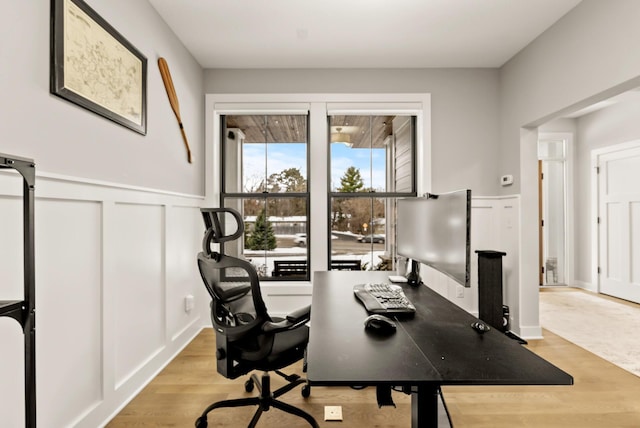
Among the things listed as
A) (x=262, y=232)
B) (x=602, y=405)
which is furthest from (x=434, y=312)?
(x=262, y=232)

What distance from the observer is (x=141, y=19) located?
92.5 inches

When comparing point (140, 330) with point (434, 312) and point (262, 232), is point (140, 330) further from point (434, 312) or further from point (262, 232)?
point (434, 312)

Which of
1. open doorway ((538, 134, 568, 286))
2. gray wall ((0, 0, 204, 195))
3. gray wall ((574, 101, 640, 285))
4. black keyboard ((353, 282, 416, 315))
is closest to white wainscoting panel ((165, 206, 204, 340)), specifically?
gray wall ((0, 0, 204, 195))

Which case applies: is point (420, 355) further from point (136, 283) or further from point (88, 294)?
point (136, 283)

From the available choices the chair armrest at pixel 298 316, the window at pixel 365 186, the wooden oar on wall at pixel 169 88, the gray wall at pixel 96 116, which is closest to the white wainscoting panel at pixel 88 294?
the gray wall at pixel 96 116

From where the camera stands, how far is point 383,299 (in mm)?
1732

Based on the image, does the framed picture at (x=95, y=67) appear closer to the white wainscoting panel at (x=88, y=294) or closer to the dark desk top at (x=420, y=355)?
the white wainscoting panel at (x=88, y=294)

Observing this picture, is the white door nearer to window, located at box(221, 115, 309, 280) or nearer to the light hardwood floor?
the light hardwood floor

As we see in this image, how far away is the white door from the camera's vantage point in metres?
4.49

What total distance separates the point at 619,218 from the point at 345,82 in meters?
4.22

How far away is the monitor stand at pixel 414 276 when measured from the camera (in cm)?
224

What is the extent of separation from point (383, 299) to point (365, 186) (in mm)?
2141

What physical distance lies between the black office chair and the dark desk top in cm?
28

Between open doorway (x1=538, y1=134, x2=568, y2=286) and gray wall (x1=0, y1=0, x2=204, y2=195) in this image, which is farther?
open doorway (x1=538, y1=134, x2=568, y2=286)
